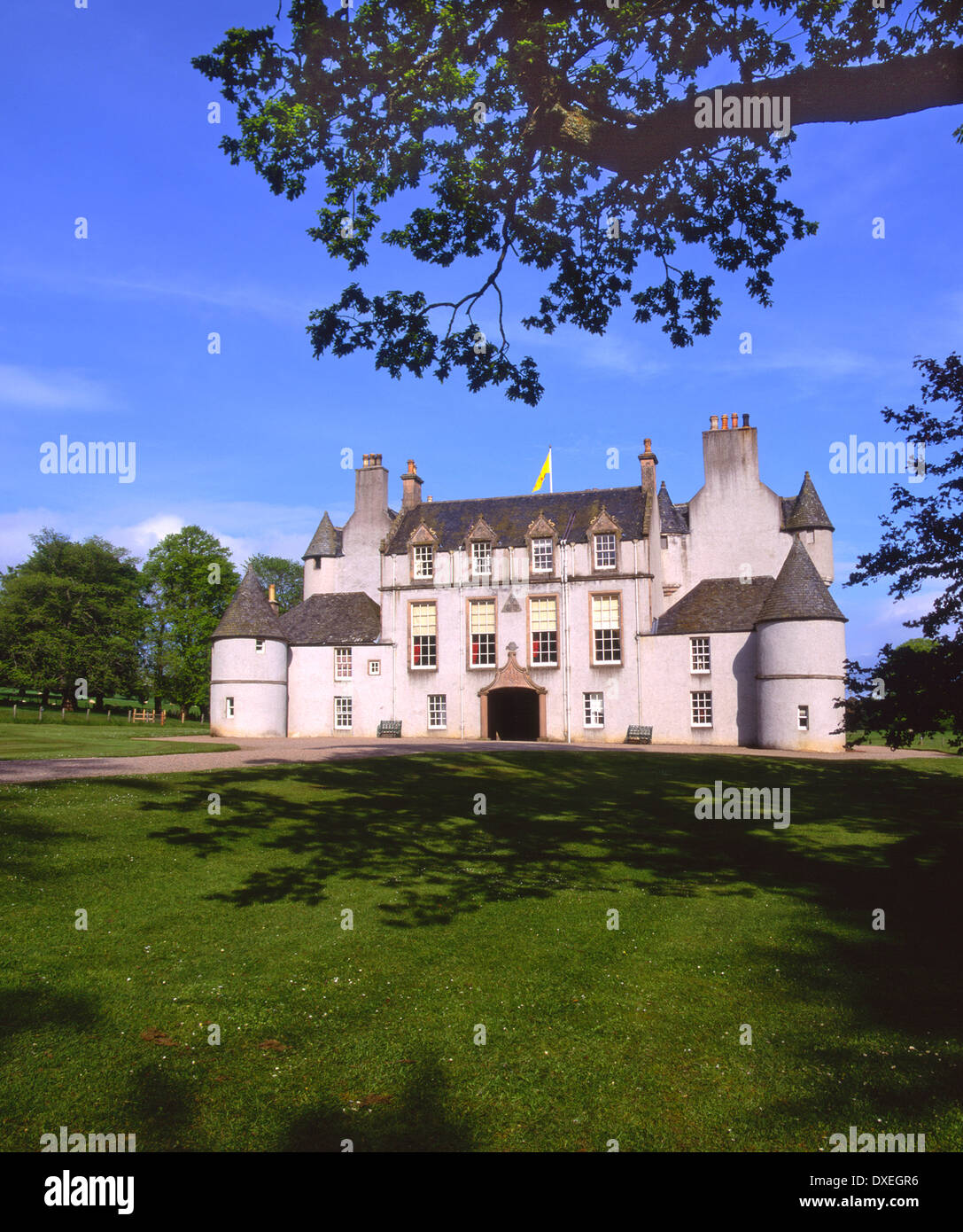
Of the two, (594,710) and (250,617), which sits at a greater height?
(250,617)

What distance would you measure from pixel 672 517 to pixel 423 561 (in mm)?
13931

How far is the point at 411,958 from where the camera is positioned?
29.5 ft

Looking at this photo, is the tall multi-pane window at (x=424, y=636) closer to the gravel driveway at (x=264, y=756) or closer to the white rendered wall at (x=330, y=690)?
the white rendered wall at (x=330, y=690)

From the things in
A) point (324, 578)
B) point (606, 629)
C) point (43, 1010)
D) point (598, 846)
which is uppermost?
point (324, 578)

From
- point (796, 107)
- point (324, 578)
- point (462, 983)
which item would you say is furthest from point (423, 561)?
point (462, 983)

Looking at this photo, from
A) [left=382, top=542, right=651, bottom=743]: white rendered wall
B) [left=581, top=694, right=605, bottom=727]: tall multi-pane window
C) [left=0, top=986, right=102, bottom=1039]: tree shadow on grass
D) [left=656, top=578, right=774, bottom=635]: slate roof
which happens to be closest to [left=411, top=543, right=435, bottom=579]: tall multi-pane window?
A: [left=382, top=542, right=651, bottom=743]: white rendered wall

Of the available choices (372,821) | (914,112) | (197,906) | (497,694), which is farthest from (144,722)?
(914,112)

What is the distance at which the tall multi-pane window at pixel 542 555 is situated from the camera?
44.9 metres

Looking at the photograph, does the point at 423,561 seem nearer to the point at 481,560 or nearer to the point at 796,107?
the point at 481,560

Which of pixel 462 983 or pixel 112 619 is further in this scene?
pixel 112 619

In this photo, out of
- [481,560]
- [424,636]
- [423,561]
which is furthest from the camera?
[423,561]

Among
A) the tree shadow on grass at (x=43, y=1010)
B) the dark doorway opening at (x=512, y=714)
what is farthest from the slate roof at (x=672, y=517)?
the tree shadow on grass at (x=43, y=1010)

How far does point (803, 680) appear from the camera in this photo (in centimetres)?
3781

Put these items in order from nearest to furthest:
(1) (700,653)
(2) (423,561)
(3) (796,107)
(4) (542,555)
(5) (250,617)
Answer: (3) (796,107) < (1) (700,653) < (4) (542,555) < (5) (250,617) < (2) (423,561)
